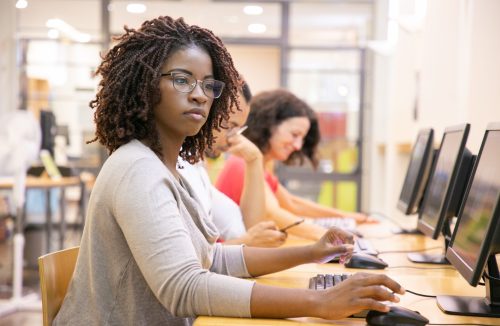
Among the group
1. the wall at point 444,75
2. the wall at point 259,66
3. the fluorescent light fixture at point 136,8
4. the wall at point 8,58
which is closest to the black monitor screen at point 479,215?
the wall at point 444,75

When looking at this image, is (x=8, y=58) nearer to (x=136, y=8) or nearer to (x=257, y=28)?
(x=136, y=8)

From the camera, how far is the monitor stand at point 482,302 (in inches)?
52.8

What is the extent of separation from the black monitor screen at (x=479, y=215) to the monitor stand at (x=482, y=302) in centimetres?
7

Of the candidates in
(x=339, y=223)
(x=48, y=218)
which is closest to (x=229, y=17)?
(x=48, y=218)

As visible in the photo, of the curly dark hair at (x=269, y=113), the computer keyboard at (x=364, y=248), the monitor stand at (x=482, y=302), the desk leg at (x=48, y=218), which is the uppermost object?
the curly dark hair at (x=269, y=113)

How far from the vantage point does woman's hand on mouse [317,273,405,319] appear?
1.11 metres

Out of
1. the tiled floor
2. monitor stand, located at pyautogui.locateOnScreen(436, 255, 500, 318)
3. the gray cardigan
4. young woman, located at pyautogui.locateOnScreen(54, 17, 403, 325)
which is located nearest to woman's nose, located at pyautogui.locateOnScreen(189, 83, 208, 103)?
young woman, located at pyautogui.locateOnScreen(54, 17, 403, 325)

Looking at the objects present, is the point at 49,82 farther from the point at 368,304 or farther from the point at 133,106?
the point at 368,304

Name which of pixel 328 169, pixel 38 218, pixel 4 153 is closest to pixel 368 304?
pixel 4 153

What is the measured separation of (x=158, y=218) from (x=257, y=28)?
5765 millimetres

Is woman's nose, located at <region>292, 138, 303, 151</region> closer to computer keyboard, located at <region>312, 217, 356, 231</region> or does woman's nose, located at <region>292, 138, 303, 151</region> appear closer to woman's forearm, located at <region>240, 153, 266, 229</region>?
computer keyboard, located at <region>312, 217, 356, 231</region>

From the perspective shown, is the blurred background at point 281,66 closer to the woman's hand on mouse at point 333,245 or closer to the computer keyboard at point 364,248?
the computer keyboard at point 364,248

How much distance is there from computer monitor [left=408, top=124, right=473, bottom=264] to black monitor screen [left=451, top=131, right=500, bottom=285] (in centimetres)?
34

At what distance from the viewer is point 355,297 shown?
3.65 feet
